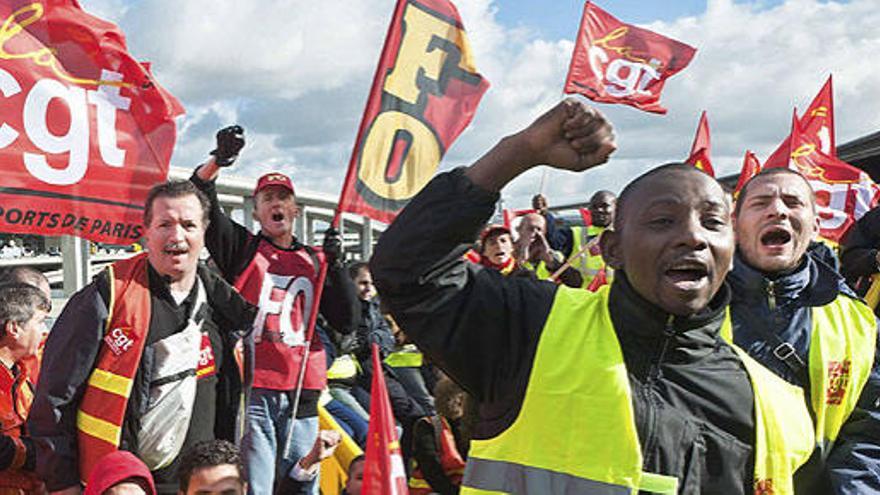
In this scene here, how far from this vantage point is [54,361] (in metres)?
3.16

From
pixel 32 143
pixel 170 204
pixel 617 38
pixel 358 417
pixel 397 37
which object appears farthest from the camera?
pixel 617 38

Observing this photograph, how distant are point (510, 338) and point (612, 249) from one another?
1.01 feet

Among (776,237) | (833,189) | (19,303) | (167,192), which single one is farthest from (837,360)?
(833,189)

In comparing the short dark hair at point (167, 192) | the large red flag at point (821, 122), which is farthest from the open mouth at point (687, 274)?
the large red flag at point (821, 122)

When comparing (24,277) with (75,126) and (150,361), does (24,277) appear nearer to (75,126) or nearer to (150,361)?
(75,126)

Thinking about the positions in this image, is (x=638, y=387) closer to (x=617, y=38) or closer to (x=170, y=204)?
(x=170, y=204)

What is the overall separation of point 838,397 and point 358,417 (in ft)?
12.7

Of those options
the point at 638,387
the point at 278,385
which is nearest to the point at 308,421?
the point at 278,385

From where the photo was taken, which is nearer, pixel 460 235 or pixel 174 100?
pixel 460 235

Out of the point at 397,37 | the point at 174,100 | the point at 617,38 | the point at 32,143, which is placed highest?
the point at 617,38

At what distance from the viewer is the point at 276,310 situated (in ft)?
16.3

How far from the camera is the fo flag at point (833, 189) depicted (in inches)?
306

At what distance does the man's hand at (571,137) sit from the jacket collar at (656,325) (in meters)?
0.29

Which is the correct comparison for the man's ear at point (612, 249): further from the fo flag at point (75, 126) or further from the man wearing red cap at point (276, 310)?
the man wearing red cap at point (276, 310)
